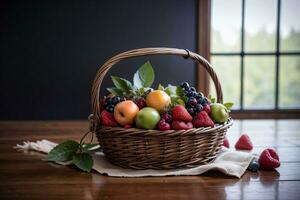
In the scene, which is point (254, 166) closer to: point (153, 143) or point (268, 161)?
point (268, 161)

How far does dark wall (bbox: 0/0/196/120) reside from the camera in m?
3.14

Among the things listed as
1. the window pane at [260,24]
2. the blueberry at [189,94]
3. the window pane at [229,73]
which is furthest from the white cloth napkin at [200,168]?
the window pane at [260,24]

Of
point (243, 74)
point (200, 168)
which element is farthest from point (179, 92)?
point (243, 74)

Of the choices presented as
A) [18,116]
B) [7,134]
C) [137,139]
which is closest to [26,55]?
[18,116]

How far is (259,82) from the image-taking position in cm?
354

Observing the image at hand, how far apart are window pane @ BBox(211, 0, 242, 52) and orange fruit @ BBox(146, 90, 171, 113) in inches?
86.5

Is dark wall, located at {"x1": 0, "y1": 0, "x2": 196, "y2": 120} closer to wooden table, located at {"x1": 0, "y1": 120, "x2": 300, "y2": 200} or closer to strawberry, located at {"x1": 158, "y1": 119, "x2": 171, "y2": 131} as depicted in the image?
wooden table, located at {"x1": 0, "y1": 120, "x2": 300, "y2": 200}

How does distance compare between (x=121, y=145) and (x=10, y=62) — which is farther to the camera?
(x=10, y=62)

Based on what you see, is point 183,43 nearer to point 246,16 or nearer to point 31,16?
point 246,16

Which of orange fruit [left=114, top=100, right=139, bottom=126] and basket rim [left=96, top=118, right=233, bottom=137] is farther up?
orange fruit [left=114, top=100, right=139, bottom=126]

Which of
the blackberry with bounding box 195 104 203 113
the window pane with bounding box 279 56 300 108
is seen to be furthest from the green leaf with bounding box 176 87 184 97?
the window pane with bounding box 279 56 300 108

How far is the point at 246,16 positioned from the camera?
343cm

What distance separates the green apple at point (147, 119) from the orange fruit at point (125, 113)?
0.03 meters

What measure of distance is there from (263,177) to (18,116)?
7.60 ft
